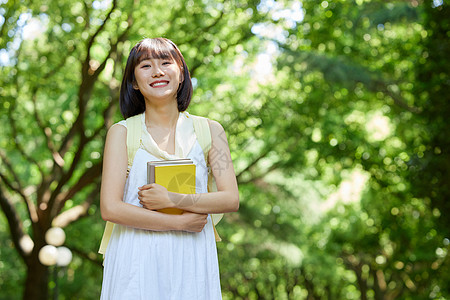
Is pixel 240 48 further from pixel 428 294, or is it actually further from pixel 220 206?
pixel 220 206

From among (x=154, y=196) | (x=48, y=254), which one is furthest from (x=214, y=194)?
(x=48, y=254)

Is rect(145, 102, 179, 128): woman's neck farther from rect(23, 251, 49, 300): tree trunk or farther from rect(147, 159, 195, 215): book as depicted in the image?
rect(23, 251, 49, 300): tree trunk

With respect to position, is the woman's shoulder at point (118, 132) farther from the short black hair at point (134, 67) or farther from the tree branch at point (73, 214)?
the tree branch at point (73, 214)

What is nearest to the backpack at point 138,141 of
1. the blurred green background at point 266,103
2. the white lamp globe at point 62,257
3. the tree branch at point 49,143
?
the blurred green background at point 266,103

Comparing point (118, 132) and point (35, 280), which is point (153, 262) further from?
point (35, 280)

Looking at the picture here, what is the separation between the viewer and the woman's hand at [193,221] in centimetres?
205

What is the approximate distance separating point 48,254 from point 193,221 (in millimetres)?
8864

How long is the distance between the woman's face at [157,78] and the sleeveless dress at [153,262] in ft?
0.62

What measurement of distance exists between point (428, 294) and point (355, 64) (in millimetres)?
5440

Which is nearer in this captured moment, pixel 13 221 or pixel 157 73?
pixel 157 73

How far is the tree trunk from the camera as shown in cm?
1126

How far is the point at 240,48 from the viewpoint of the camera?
1185cm

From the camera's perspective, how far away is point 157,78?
7.30 feet

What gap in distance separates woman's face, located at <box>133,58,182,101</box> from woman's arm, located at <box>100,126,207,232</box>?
0.64ft
